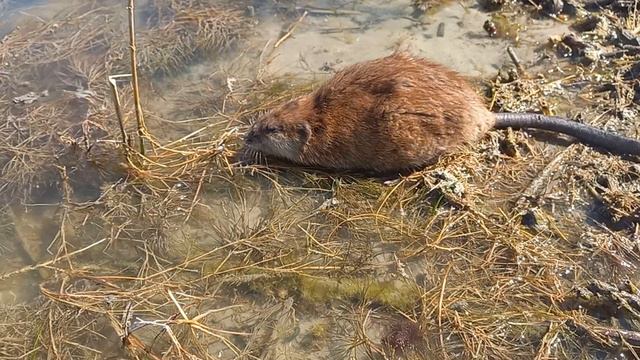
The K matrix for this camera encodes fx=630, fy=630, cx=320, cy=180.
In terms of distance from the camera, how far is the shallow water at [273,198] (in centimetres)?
346

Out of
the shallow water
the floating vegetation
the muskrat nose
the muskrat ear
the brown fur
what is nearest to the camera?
the shallow water

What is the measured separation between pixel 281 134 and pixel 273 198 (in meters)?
0.41

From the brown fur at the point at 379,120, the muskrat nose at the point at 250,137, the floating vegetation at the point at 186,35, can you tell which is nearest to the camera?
the brown fur at the point at 379,120

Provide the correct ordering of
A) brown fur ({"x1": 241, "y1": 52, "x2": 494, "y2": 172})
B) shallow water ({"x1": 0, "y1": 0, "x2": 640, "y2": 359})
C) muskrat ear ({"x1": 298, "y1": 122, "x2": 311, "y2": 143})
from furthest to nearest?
muskrat ear ({"x1": 298, "y1": 122, "x2": 311, "y2": 143}) < brown fur ({"x1": 241, "y1": 52, "x2": 494, "y2": 172}) < shallow water ({"x1": 0, "y1": 0, "x2": 640, "y2": 359})

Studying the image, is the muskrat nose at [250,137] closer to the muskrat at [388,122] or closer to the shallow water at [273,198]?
the muskrat at [388,122]

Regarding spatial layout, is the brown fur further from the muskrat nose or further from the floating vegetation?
the floating vegetation

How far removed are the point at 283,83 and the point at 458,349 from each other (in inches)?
98.9

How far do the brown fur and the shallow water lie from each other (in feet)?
0.68

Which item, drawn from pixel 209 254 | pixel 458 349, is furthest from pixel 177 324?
pixel 458 349

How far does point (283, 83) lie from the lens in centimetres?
483

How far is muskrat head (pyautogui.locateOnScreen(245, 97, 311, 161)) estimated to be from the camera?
13.2ft

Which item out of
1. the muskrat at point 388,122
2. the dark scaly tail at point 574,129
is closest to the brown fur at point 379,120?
the muskrat at point 388,122

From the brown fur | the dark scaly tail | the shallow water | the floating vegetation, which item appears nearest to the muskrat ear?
the brown fur

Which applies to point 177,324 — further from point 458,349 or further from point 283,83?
point 283,83
